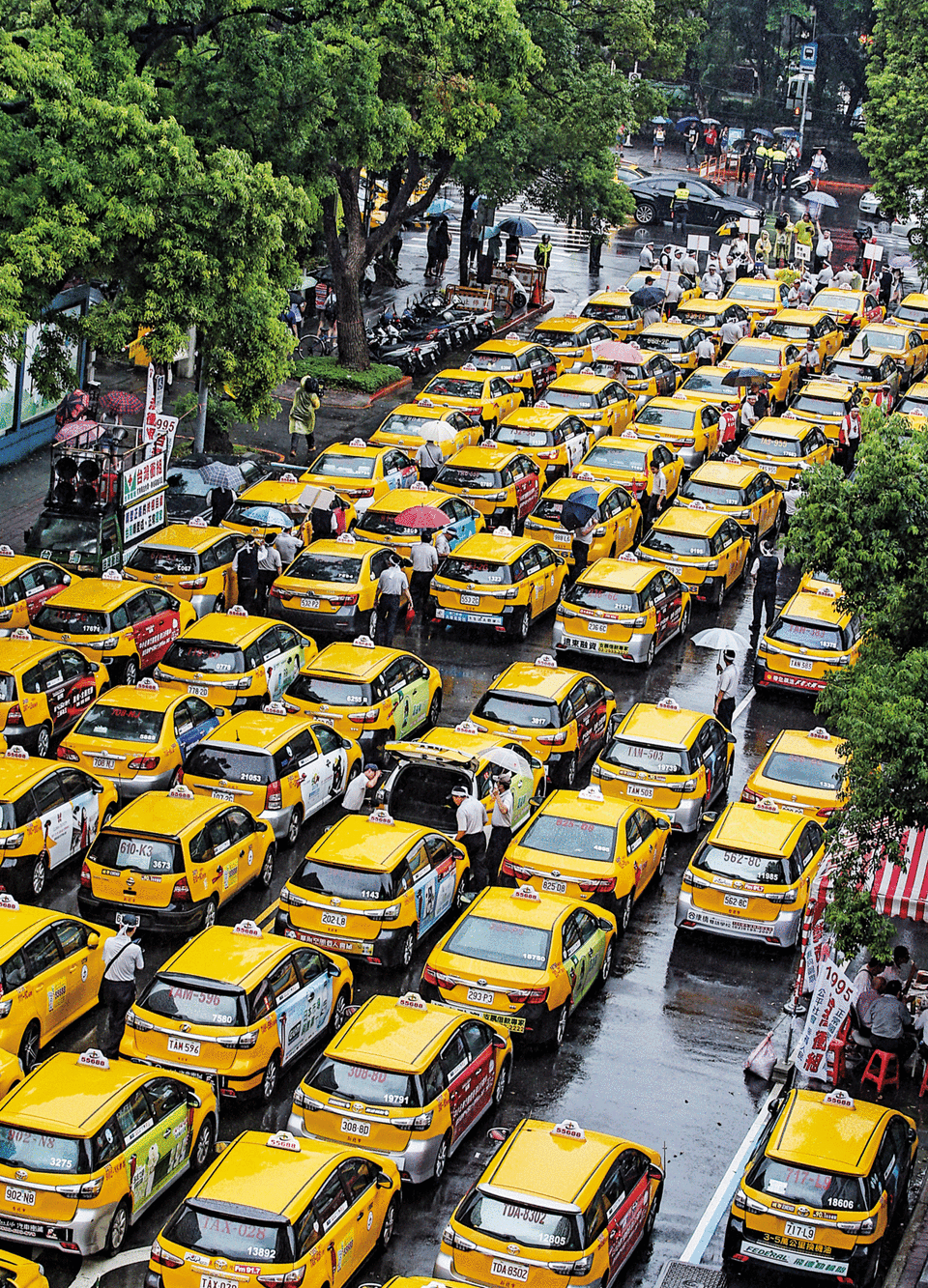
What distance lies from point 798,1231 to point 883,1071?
A: 13.0 feet

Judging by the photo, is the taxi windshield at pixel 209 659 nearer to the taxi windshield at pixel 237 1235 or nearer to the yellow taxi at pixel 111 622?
the yellow taxi at pixel 111 622

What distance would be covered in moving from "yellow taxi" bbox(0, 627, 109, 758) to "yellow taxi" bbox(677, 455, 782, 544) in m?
12.7

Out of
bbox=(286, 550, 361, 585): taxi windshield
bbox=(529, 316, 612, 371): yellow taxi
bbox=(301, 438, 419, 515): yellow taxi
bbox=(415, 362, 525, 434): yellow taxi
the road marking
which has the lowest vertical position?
the road marking

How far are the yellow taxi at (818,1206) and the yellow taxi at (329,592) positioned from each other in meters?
15.1

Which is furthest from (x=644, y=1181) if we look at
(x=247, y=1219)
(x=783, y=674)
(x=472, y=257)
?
(x=472, y=257)

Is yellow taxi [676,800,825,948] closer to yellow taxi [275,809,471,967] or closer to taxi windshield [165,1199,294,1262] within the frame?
yellow taxi [275,809,471,967]

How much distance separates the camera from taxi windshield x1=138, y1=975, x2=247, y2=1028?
18.6 metres

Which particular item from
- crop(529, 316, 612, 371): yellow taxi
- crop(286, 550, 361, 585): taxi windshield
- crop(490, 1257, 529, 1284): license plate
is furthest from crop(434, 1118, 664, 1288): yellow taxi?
crop(529, 316, 612, 371): yellow taxi

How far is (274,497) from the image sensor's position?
3372 cm

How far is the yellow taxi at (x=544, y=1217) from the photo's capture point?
15531 millimetres

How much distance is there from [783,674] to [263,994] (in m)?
13.5

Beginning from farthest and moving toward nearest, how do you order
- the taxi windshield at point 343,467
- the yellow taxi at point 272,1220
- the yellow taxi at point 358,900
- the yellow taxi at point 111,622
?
the taxi windshield at point 343,467
the yellow taxi at point 111,622
the yellow taxi at point 358,900
the yellow taxi at point 272,1220

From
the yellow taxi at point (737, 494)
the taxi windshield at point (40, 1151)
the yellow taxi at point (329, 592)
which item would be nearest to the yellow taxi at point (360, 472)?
the yellow taxi at point (329, 592)

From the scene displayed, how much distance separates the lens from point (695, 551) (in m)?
33.5
